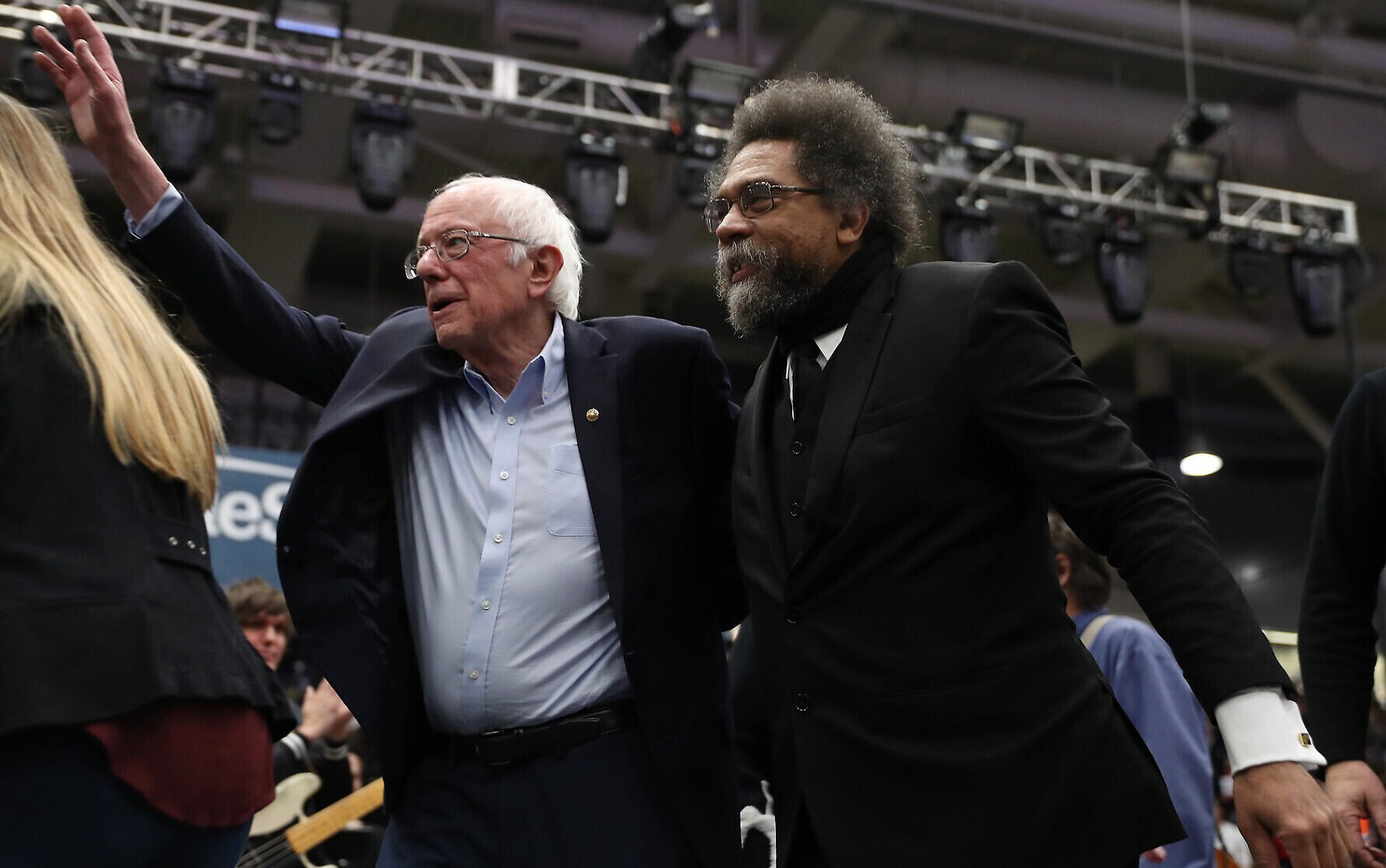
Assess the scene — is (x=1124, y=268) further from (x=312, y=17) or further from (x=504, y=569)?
(x=504, y=569)

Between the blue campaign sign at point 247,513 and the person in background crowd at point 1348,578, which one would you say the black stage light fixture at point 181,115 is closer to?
the blue campaign sign at point 247,513

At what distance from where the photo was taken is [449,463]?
2.27m

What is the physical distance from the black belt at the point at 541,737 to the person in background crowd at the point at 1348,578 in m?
1.11

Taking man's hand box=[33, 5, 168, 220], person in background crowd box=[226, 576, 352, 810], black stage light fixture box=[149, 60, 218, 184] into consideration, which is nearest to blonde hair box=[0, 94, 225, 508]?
man's hand box=[33, 5, 168, 220]

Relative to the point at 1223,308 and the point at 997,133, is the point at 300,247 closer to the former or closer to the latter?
the point at 997,133

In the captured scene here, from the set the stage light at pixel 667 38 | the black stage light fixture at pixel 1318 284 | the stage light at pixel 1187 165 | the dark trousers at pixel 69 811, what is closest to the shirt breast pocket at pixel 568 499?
the dark trousers at pixel 69 811

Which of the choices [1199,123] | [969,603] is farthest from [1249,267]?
[969,603]

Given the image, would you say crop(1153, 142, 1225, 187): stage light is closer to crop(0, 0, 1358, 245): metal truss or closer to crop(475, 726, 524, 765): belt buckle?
crop(0, 0, 1358, 245): metal truss

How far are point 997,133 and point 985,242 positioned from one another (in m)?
0.69

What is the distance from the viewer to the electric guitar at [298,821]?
4246 mm

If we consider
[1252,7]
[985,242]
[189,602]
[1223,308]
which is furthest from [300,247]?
[189,602]

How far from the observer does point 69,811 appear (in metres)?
1.44

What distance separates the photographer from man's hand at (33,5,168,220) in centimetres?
190

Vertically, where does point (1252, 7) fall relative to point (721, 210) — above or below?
above
